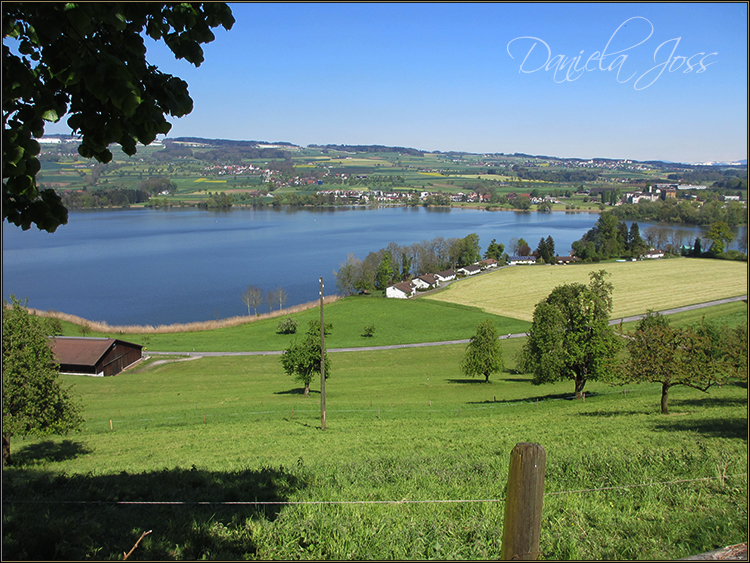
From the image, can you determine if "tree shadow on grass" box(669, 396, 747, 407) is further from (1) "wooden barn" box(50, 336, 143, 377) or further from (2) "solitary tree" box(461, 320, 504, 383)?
(1) "wooden barn" box(50, 336, 143, 377)

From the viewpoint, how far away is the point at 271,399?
2853 centimetres

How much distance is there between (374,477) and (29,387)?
12.5m

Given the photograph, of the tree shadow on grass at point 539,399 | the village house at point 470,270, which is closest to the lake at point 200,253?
the village house at point 470,270

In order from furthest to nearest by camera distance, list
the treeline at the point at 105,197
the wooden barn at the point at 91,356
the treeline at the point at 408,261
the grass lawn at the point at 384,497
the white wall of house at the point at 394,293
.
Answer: the treeline at the point at 105,197
the treeline at the point at 408,261
the white wall of house at the point at 394,293
the wooden barn at the point at 91,356
the grass lawn at the point at 384,497

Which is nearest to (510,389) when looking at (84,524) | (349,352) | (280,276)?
(349,352)

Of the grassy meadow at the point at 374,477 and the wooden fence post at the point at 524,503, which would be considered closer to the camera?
the wooden fence post at the point at 524,503

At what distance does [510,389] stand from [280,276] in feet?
203

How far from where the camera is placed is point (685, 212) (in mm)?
→ 104938

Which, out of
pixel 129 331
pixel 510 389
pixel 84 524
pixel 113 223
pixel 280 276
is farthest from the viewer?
pixel 113 223

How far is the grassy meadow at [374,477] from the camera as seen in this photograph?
423 cm

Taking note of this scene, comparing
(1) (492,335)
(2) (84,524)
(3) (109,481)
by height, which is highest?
(2) (84,524)

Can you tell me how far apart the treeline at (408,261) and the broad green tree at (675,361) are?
6589cm

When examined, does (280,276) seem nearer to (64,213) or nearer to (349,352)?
(349,352)

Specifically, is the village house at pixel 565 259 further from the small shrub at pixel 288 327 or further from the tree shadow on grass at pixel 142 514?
the tree shadow on grass at pixel 142 514
